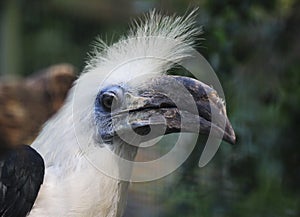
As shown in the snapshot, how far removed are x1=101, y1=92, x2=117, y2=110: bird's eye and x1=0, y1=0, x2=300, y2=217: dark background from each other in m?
1.17

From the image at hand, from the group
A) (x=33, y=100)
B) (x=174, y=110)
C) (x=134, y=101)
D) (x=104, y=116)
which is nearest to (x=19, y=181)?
(x=104, y=116)

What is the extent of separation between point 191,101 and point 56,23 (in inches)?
260

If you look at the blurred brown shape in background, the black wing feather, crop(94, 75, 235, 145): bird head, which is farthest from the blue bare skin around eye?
the blurred brown shape in background

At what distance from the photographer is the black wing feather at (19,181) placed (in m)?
3.33

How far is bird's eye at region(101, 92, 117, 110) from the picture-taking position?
349 cm

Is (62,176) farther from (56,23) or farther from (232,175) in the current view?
(56,23)

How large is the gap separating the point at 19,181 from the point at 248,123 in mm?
2040

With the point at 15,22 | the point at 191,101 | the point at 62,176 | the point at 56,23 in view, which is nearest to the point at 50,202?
the point at 62,176

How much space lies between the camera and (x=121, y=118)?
137 inches

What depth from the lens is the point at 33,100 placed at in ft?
19.7

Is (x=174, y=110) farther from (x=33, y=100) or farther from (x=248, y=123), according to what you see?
(x=33, y=100)

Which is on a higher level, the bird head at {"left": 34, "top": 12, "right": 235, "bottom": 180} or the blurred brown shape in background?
the bird head at {"left": 34, "top": 12, "right": 235, "bottom": 180}

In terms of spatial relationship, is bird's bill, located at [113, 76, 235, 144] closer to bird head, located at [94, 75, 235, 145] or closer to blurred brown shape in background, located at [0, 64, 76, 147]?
bird head, located at [94, 75, 235, 145]

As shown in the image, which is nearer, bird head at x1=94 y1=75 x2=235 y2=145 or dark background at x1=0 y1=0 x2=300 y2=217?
bird head at x1=94 y1=75 x2=235 y2=145
